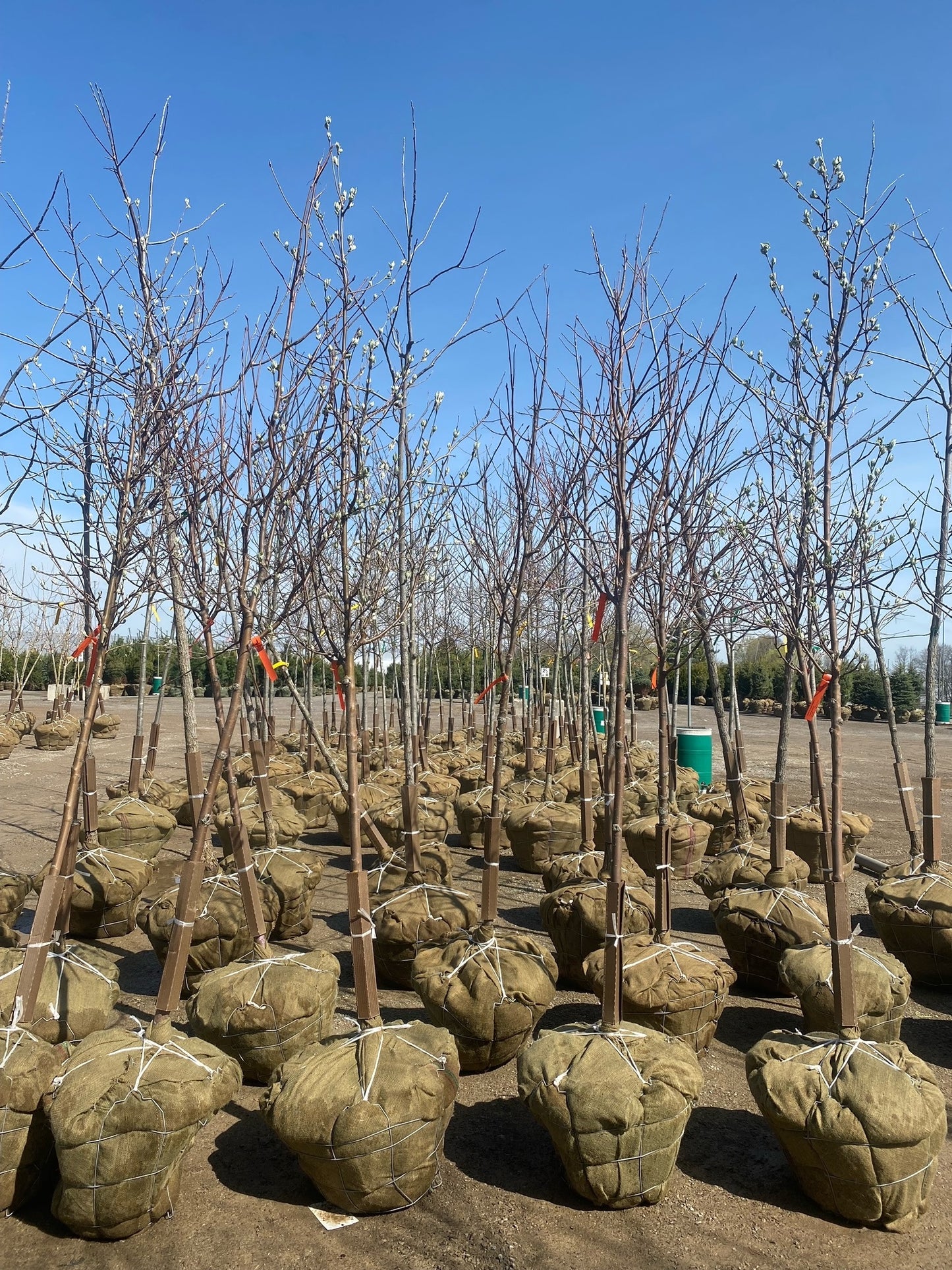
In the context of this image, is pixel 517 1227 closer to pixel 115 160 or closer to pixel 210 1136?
pixel 210 1136

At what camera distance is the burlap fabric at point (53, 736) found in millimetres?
17188

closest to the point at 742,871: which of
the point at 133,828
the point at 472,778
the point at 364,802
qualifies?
the point at 364,802

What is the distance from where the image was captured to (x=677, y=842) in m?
7.64

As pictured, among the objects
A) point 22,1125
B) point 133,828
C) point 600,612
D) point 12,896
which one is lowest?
point 22,1125

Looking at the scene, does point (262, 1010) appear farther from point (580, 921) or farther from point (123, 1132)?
point (580, 921)

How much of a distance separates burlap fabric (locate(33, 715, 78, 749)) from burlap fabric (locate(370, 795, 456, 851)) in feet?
38.1

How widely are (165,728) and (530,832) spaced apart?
1679 cm

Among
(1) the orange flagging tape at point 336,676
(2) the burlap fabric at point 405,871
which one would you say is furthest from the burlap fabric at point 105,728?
(2) the burlap fabric at point 405,871

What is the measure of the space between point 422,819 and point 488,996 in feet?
11.2

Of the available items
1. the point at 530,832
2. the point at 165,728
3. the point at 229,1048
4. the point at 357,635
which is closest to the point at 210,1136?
the point at 229,1048

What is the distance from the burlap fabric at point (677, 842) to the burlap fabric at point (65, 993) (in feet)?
14.6

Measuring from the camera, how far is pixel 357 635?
14.5 feet

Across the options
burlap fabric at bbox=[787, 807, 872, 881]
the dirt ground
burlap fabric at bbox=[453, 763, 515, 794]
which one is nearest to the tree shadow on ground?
the dirt ground

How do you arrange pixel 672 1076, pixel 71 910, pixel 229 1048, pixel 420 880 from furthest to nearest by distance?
1. pixel 71 910
2. pixel 420 880
3. pixel 229 1048
4. pixel 672 1076
